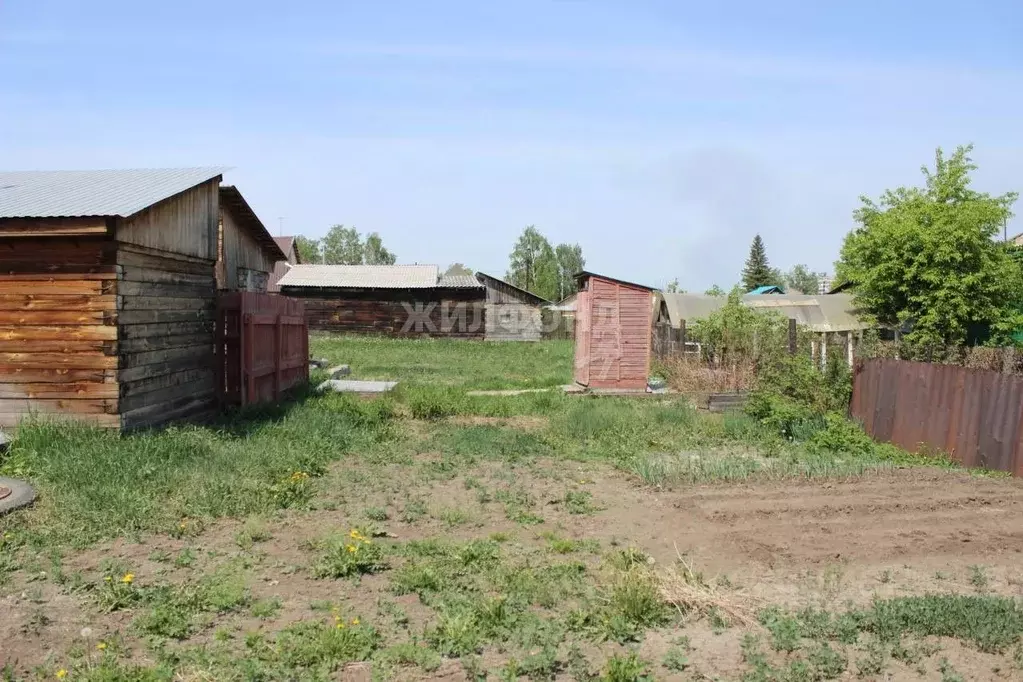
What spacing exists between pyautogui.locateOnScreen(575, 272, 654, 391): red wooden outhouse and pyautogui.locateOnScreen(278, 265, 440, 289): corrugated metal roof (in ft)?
69.1

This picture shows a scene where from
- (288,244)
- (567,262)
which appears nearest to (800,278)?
(567,262)

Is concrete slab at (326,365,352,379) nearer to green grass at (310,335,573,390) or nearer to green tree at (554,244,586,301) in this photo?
green grass at (310,335,573,390)

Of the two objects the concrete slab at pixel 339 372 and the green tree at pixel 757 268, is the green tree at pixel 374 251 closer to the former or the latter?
the green tree at pixel 757 268

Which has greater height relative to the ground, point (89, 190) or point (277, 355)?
point (89, 190)

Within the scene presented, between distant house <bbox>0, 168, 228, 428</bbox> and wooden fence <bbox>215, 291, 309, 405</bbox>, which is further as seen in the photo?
wooden fence <bbox>215, 291, 309, 405</bbox>

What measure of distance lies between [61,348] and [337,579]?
223 inches

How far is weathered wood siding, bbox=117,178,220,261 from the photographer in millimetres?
9789

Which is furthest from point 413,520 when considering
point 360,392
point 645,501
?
point 360,392

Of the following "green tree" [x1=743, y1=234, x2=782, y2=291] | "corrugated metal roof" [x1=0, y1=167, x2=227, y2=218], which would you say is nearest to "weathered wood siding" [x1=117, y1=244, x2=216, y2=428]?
"corrugated metal roof" [x1=0, y1=167, x2=227, y2=218]

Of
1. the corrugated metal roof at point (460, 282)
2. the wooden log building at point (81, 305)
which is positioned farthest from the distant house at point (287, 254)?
the wooden log building at point (81, 305)

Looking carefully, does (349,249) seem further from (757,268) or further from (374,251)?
(757,268)

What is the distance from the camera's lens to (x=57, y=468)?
789 centimetres

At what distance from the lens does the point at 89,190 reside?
10711 mm

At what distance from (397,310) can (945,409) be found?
29680 millimetres
